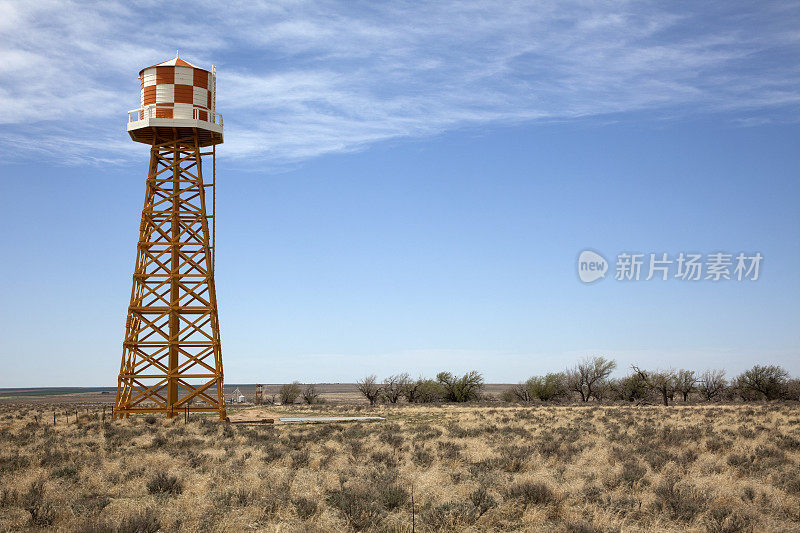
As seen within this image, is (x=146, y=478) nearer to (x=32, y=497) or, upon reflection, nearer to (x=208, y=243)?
(x=32, y=497)

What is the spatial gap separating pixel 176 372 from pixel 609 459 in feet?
65.9

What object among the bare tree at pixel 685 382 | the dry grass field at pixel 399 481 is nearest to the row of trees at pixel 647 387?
the bare tree at pixel 685 382

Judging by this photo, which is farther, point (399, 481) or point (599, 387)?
point (599, 387)

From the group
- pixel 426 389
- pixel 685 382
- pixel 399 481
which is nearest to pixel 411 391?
pixel 426 389

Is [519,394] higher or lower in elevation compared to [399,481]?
lower

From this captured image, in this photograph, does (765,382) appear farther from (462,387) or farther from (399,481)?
(399,481)

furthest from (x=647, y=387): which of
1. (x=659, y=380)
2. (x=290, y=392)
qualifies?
(x=290, y=392)

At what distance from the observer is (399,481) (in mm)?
14195

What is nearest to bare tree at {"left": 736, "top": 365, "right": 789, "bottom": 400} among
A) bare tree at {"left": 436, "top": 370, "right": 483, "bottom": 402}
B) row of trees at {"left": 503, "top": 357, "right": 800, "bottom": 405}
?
row of trees at {"left": 503, "top": 357, "right": 800, "bottom": 405}

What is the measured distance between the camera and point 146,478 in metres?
14.5

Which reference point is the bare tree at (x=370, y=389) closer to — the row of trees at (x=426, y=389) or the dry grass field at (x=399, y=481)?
the row of trees at (x=426, y=389)

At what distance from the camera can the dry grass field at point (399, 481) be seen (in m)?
11.0

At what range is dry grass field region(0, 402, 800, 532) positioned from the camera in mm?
11016

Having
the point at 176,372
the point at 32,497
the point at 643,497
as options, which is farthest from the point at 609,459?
the point at 176,372
